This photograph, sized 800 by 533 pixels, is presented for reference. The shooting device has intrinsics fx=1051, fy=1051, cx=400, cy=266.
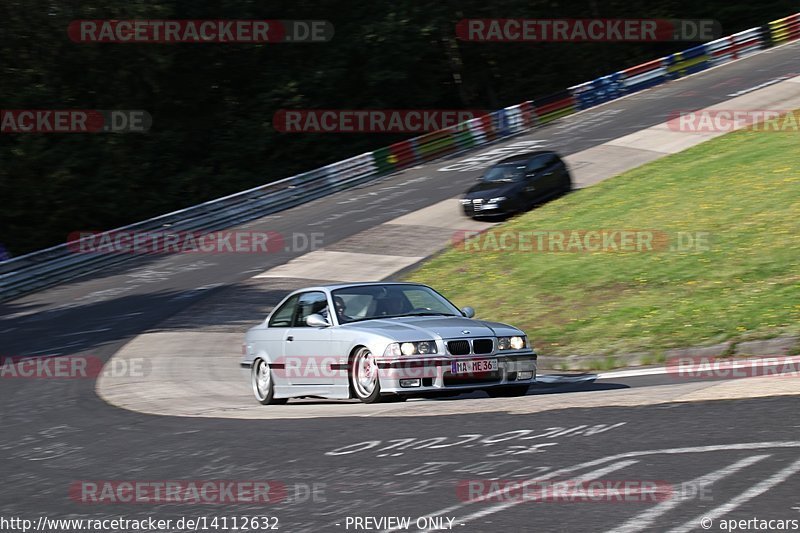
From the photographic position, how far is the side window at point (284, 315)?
12.7 meters

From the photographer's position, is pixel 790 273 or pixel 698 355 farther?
pixel 790 273

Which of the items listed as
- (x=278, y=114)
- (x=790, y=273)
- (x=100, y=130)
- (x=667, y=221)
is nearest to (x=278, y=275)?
(x=667, y=221)

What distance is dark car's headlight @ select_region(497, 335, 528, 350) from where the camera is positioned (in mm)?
11052

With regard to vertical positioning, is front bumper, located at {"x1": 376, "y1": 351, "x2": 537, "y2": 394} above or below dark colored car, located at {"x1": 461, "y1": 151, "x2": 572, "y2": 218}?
below

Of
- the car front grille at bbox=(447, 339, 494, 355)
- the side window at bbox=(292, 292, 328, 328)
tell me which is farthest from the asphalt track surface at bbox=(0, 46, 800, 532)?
the side window at bbox=(292, 292, 328, 328)

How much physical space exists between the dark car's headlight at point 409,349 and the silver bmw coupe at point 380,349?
1cm

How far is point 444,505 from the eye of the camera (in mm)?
6133

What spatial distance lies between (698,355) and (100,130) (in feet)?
105

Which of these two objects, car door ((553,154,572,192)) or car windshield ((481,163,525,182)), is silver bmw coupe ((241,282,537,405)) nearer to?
car windshield ((481,163,525,182))

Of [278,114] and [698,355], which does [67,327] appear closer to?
[698,355]

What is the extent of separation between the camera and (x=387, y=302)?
12070 mm

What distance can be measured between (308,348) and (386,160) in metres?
26.5

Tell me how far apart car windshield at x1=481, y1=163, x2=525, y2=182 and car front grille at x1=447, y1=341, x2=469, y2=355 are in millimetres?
18436

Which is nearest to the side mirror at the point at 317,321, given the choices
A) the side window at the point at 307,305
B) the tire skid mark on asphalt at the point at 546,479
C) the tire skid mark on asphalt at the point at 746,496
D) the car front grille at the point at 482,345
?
the side window at the point at 307,305
